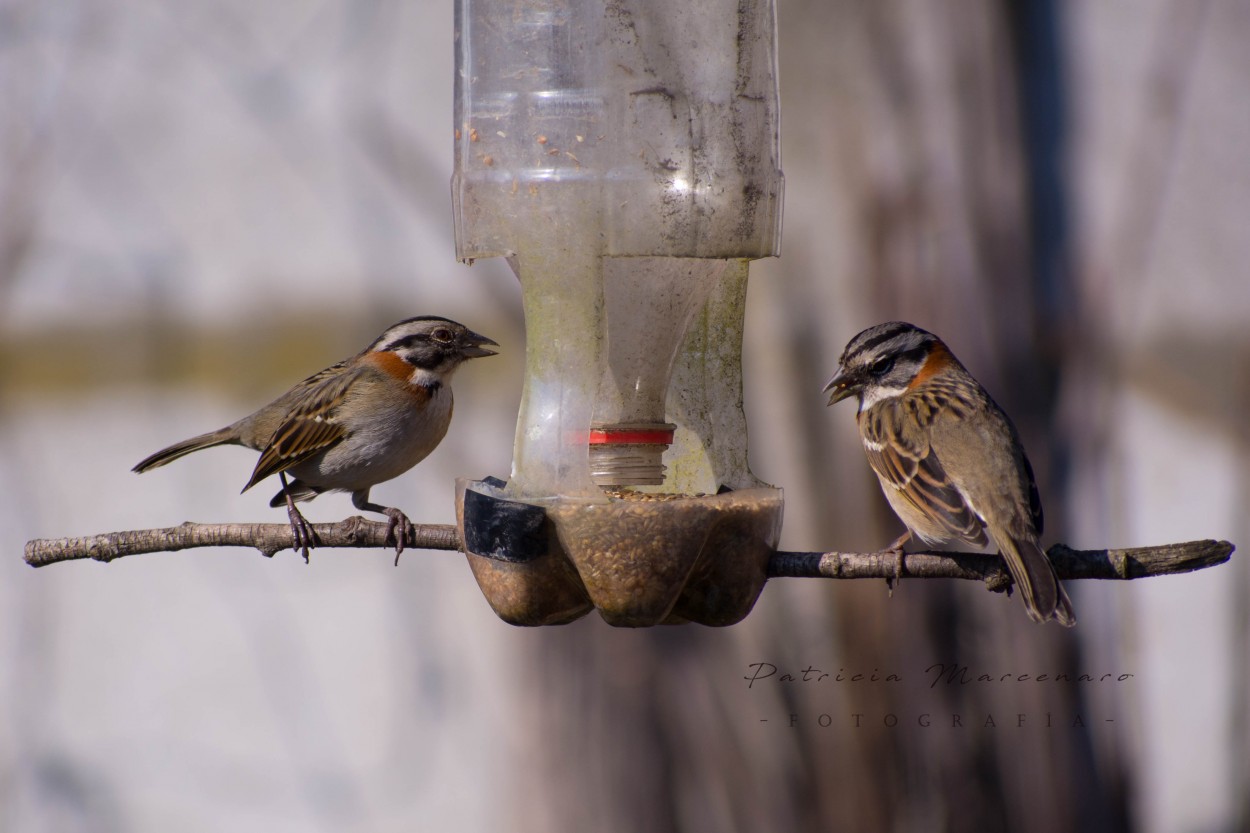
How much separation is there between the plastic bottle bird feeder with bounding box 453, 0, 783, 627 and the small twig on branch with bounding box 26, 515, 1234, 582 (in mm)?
219

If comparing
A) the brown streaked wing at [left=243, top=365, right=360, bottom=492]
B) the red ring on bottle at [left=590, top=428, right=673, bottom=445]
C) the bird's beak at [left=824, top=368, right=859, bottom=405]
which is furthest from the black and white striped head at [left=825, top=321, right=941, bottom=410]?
the brown streaked wing at [left=243, top=365, right=360, bottom=492]

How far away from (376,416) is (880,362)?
1647 millimetres

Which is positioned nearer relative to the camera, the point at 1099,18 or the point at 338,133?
the point at 1099,18

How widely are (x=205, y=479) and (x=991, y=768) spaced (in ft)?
12.3

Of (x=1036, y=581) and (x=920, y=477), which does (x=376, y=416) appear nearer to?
(x=920, y=477)

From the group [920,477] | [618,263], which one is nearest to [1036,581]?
[920,477]

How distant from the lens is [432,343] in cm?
452

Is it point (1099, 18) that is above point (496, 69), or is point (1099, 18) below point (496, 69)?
above

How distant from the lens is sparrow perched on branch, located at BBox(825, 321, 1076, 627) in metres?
3.82

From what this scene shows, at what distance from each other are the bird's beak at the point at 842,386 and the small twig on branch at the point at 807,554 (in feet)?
2.46

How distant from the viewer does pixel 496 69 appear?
11.5ft

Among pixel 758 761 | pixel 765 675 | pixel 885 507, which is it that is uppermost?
pixel 885 507

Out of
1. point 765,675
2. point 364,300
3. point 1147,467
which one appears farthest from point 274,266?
point 1147,467

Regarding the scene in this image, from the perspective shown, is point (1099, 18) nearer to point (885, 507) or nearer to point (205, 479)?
point (885, 507)
